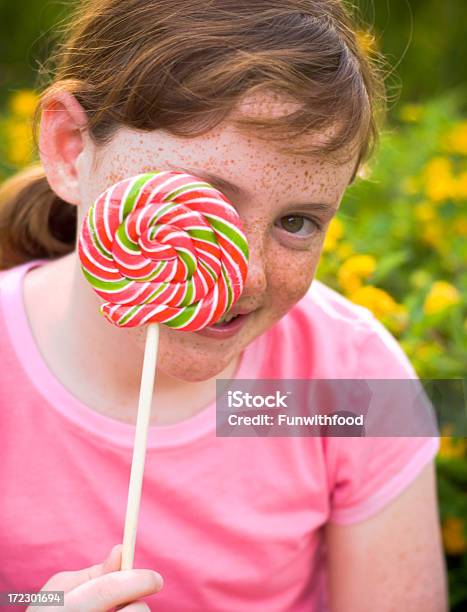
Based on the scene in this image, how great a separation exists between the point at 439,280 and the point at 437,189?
1.09ft

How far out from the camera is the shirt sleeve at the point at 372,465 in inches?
76.4

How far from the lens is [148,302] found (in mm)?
1467

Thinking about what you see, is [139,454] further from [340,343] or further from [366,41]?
[366,41]

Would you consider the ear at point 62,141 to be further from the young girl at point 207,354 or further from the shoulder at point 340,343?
the shoulder at point 340,343

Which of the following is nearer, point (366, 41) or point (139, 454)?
point (139, 454)

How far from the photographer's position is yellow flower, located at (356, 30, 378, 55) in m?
1.76

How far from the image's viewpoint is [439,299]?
225 centimetres

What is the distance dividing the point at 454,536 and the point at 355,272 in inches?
28.4

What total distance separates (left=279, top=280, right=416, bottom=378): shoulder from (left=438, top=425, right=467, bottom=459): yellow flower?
36cm

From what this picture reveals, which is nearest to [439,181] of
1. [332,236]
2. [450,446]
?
[332,236]

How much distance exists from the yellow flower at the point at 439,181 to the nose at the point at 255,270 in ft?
4.98

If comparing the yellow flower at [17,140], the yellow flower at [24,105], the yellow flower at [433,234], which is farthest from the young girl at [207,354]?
the yellow flower at [24,105]

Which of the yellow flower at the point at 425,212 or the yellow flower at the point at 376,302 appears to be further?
the yellow flower at the point at 425,212

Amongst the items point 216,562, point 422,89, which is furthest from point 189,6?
point 422,89
